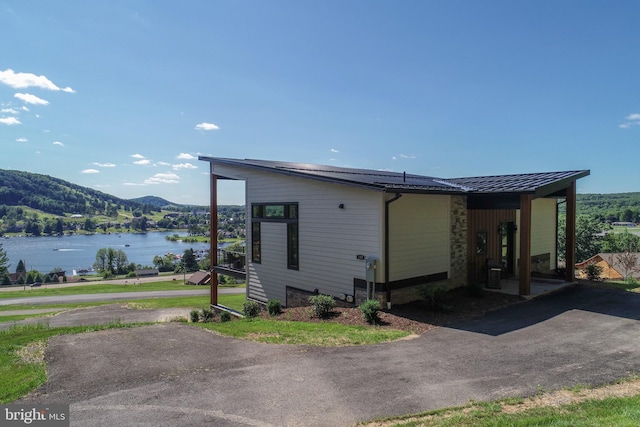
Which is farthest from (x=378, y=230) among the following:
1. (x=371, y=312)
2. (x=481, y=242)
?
(x=481, y=242)

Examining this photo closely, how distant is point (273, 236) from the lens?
42.5 feet

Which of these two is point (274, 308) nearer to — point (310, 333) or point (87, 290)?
point (310, 333)

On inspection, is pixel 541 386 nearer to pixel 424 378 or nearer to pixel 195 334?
pixel 424 378

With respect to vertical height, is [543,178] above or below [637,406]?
above

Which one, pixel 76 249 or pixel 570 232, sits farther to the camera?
pixel 76 249

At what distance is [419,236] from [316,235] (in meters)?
3.11

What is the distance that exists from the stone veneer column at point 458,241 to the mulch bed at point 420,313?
36.5 inches

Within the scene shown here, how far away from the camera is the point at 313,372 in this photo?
17.6ft

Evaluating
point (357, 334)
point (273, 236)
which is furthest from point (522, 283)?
point (273, 236)

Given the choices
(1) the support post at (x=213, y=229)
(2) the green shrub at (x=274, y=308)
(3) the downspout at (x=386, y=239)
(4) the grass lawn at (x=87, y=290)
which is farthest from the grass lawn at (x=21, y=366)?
(4) the grass lawn at (x=87, y=290)

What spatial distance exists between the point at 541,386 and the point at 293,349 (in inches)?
152

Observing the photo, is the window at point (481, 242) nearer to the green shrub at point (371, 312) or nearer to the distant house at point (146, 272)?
the green shrub at point (371, 312)

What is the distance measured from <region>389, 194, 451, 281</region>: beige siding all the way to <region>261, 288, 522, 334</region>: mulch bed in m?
0.98

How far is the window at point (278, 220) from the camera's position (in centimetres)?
1207
